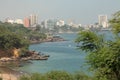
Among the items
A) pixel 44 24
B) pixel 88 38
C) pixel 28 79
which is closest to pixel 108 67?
pixel 88 38

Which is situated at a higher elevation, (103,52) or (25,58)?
(103,52)

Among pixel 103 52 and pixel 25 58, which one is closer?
pixel 103 52

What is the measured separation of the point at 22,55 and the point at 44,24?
106 meters

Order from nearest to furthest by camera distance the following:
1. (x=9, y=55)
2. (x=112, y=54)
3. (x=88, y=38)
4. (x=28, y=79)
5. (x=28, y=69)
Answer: (x=112, y=54) → (x=88, y=38) → (x=28, y=79) → (x=28, y=69) → (x=9, y=55)

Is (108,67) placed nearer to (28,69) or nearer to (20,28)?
(28,69)

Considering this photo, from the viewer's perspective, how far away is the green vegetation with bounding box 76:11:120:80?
4.60 meters

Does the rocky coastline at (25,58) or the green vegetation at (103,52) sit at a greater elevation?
the green vegetation at (103,52)

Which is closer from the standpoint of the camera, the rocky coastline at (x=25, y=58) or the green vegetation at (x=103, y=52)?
the green vegetation at (x=103, y=52)

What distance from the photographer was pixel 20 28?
271 feet

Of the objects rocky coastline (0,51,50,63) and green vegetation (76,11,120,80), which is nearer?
green vegetation (76,11,120,80)

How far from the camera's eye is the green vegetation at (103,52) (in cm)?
460

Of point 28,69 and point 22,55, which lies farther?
point 22,55

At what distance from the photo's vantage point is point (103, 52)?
467cm

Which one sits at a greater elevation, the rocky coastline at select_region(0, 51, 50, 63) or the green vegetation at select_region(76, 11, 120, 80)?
the green vegetation at select_region(76, 11, 120, 80)
